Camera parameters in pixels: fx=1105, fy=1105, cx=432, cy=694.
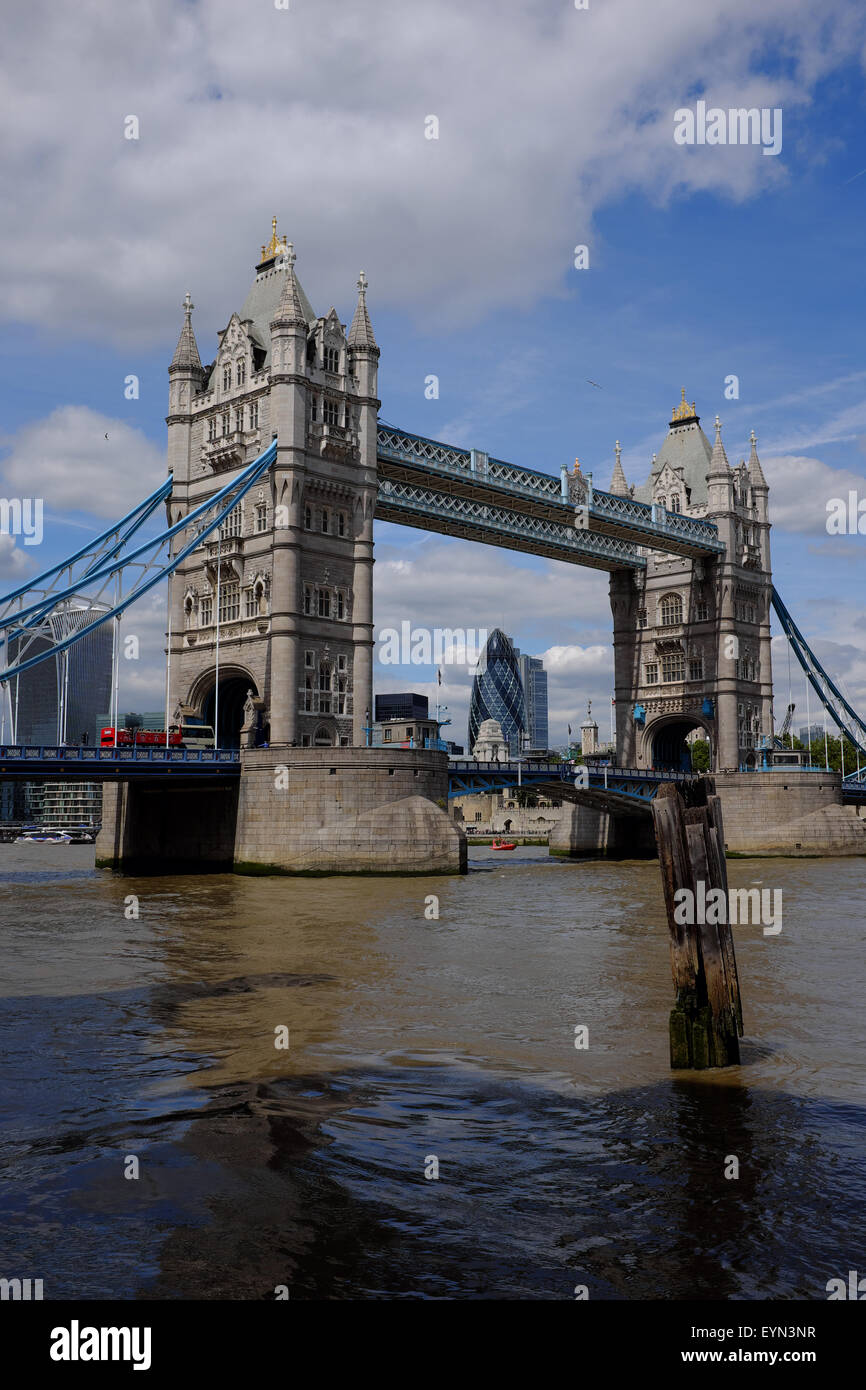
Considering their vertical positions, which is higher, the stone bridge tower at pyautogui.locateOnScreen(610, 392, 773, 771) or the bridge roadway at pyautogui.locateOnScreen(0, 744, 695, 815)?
the stone bridge tower at pyautogui.locateOnScreen(610, 392, 773, 771)

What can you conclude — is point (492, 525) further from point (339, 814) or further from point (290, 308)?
point (339, 814)

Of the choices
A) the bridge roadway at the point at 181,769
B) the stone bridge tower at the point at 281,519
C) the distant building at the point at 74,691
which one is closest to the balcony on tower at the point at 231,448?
the stone bridge tower at the point at 281,519

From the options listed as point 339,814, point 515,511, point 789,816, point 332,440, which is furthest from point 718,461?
point 339,814

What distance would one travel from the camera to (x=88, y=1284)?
5.90m

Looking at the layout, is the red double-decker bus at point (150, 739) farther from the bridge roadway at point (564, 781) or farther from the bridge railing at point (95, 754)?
the bridge roadway at point (564, 781)

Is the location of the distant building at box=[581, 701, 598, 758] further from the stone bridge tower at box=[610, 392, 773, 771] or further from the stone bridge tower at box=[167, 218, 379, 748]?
the stone bridge tower at box=[167, 218, 379, 748]

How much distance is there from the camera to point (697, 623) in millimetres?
76438

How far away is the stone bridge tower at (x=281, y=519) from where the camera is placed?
49.5 metres

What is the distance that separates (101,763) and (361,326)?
25.7m

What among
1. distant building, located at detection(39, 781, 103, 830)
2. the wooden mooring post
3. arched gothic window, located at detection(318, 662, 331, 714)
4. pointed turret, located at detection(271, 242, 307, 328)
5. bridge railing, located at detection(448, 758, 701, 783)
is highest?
pointed turret, located at detection(271, 242, 307, 328)

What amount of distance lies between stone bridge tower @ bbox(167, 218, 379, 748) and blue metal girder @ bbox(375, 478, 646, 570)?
13.9 feet

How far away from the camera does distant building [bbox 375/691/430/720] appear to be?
156125 mm

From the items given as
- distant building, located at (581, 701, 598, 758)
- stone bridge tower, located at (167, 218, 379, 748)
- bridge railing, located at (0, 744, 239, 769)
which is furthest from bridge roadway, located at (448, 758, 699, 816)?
distant building, located at (581, 701, 598, 758)

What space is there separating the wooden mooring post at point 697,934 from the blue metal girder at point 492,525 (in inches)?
1794
